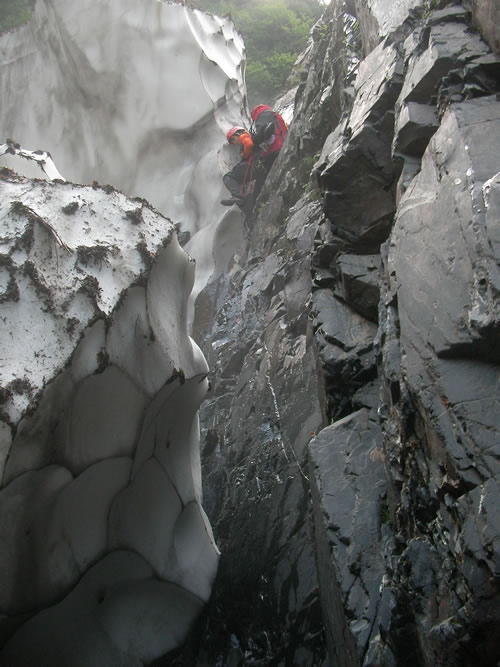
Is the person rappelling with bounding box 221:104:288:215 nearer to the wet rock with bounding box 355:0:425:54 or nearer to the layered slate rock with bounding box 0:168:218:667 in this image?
the wet rock with bounding box 355:0:425:54

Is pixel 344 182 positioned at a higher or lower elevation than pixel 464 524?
higher

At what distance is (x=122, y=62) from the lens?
31.2 ft

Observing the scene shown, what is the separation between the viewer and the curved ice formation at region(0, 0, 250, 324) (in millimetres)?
9445

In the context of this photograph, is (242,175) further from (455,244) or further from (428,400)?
(428,400)

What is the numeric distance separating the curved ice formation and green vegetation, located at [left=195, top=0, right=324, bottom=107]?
3.25m

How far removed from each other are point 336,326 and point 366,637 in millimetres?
2137

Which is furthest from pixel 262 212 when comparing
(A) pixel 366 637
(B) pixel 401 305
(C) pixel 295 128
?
(A) pixel 366 637

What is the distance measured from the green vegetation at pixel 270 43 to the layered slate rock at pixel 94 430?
32.4 feet

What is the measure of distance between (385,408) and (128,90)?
8.41 meters

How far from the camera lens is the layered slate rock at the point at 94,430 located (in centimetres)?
307

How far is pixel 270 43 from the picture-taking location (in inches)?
529

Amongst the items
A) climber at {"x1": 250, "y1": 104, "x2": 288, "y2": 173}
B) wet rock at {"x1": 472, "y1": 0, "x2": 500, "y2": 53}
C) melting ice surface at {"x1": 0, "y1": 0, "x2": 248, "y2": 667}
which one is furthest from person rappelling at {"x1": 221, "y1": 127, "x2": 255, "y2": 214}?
wet rock at {"x1": 472, "y1": 0, "x2": 500, "y2": 53}

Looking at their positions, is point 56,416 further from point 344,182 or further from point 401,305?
point 344,182

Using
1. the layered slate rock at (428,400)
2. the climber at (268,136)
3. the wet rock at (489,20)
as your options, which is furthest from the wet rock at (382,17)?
the climber at (268,136)
